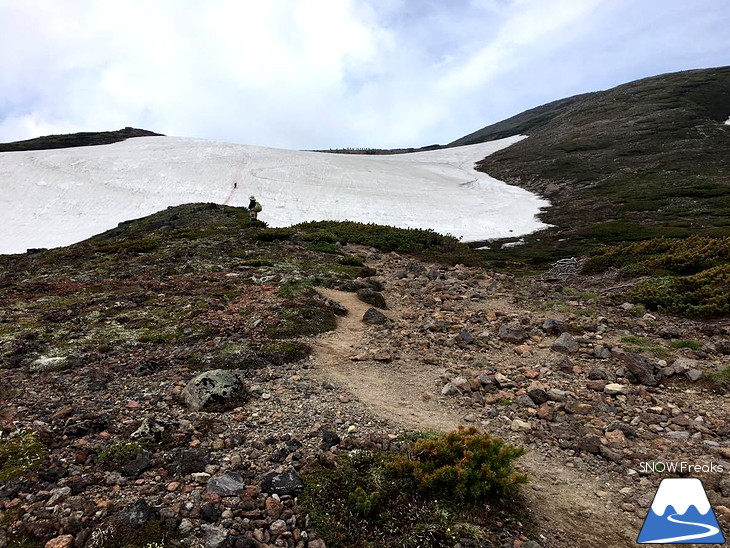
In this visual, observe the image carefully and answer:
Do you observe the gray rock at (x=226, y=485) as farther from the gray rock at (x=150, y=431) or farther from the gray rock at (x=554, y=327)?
the gray rock at (x=554, y=327)

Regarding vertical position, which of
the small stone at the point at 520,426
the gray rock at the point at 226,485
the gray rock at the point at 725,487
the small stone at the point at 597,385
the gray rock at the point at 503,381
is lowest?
the gray rock at the point at 725,487

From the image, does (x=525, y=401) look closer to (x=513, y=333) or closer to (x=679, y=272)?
(x=513, y=333)

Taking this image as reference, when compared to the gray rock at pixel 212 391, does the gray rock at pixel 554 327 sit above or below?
below

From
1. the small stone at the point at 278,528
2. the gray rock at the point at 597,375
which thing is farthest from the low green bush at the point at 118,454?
the gray rock at the point at 597,375

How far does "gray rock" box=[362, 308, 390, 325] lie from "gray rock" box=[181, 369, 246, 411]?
17.0 feet

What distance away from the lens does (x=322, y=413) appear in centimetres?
691

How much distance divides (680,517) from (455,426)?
2.98m

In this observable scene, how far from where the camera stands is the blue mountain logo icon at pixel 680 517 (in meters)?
4.33

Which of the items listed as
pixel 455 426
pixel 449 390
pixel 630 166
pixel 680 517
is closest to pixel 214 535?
pixel 455 426

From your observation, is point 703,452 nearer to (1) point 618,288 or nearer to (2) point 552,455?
(2) point 552,455

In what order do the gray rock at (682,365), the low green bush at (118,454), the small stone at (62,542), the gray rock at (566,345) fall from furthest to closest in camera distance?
the gray rock at (566,345) < the gray rock at (682,365) < the low green bush at (118,454) < the small stone at (62,542)

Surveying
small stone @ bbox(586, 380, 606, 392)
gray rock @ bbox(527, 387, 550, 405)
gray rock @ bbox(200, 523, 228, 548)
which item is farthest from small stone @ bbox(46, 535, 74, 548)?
small stone @ bbox(586, 380, 606, 392)

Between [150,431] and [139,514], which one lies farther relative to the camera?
[150,431]

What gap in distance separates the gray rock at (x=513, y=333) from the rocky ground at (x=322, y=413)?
2.7 inches
